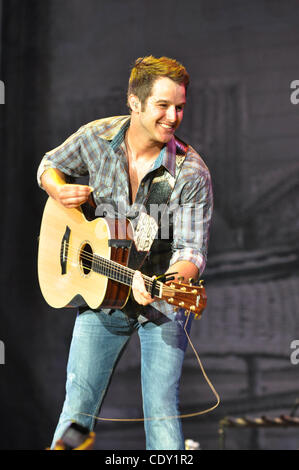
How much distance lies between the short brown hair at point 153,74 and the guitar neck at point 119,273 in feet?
2.52

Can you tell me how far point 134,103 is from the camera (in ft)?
9.28

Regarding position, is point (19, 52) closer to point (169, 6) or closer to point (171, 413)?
point (169, 6)

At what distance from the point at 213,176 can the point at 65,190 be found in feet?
6.22

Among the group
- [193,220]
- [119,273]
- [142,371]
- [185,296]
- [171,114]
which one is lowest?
[142,371]

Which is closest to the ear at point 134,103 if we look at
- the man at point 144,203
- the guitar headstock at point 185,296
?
the man at point 144,203

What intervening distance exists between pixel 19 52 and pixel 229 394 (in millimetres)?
3293

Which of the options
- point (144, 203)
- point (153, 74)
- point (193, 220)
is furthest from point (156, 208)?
point (153, 74)

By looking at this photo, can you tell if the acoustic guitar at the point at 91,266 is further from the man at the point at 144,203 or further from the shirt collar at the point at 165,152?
the shirt collar at the point at 165,152

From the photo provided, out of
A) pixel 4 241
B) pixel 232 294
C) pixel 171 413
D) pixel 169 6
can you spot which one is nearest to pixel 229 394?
pixel 232 294

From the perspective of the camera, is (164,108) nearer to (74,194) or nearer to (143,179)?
(143,179)

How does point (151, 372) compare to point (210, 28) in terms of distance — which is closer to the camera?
point (151, 372)

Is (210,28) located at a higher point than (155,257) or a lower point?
higher

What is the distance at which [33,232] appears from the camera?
16.1 feet

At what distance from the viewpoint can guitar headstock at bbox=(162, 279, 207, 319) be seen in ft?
8.12
